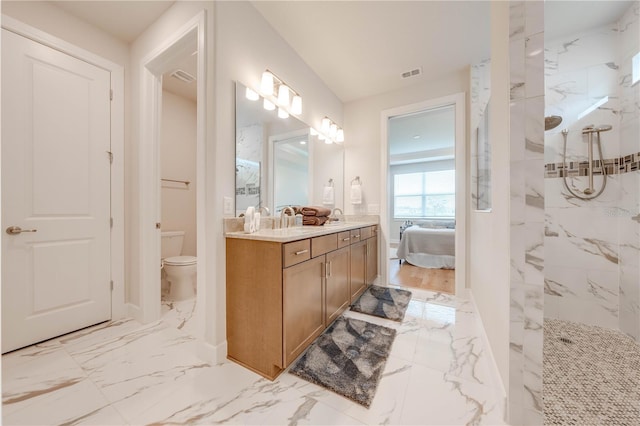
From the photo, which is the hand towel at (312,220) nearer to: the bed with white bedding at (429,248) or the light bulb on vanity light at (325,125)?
the light bulb on vanity light at (325,125)

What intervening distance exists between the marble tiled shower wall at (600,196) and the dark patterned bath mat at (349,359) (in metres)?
1.76

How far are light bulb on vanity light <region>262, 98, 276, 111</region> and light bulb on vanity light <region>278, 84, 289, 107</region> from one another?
0.10 m

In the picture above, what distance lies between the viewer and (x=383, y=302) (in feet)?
8.78

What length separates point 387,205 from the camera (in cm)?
328

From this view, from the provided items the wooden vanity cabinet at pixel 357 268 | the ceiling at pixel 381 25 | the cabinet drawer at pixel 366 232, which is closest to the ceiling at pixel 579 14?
the ceiling at pixel 381 25

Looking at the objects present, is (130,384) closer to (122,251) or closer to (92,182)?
(122,251)

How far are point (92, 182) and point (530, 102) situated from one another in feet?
10.00

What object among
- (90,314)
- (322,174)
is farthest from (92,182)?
(322,174)

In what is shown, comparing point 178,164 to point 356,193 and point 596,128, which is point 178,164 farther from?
point 596,128

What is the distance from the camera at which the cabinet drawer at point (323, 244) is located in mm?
1853

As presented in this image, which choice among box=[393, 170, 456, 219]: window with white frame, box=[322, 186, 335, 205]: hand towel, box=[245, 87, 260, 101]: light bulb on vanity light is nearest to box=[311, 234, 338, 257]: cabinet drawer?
box=[322, 186, 335, 205]: hand towel

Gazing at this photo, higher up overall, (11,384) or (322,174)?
(322,174)

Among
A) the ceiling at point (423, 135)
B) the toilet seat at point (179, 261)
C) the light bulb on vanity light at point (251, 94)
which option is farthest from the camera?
the ceiling at point (423, 135)

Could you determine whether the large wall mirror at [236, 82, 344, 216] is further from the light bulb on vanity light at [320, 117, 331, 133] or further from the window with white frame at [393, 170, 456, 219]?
the window with white frame at [393, 170, 456, 219]
